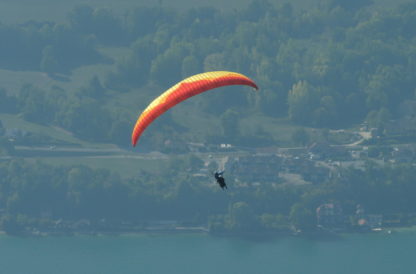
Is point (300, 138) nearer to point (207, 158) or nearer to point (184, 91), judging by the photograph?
point (207, 158)

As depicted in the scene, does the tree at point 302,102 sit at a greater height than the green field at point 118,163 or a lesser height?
greater

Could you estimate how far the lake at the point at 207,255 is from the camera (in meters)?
152

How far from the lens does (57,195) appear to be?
16700 cm

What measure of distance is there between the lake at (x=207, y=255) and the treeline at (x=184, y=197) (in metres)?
3.02

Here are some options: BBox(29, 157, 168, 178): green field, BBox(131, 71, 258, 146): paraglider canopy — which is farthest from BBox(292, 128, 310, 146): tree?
BBox(131, 71, 258, 146): paraglider canopy

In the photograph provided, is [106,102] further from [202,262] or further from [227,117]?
[202,262]

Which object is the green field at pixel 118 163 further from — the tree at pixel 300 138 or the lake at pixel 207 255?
the tree at pixel 300 138

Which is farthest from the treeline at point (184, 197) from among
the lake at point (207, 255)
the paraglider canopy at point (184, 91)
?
the paraglider canopy at point (184, 91)

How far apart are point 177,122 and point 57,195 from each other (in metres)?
22.1

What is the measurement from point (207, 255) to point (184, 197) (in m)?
9.54

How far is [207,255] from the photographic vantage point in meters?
154

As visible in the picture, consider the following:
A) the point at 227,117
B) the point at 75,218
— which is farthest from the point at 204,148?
the point at 75,218

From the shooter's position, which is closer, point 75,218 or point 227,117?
point 75,218

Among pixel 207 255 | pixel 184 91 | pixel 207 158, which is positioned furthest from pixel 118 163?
pixel 184 91
